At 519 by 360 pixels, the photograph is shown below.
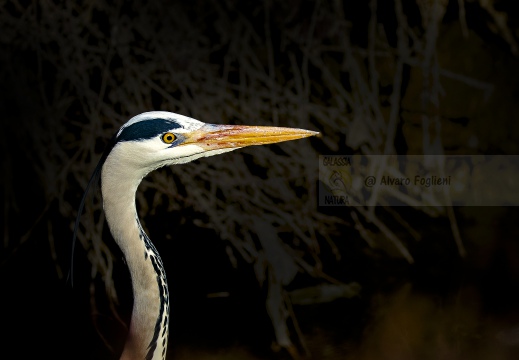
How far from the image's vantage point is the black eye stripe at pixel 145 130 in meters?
0.99

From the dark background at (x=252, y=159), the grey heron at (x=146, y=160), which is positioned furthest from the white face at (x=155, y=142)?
the dark background at (x=252, y=159)

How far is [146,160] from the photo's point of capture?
101cm

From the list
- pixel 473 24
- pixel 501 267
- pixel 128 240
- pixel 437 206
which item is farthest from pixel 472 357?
pixel 128 240

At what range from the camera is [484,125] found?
162 cm

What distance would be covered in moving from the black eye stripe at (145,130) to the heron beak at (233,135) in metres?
0.04

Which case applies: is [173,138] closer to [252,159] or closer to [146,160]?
[146,160]

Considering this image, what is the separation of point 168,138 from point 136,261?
21cm

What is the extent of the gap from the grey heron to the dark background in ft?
1.66

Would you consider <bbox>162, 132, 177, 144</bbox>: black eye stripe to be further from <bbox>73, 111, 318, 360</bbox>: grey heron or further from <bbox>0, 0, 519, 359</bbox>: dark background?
<bbox>0, 0, 519, 359</bbox>: dark background

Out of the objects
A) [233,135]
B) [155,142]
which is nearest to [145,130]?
[155,142]

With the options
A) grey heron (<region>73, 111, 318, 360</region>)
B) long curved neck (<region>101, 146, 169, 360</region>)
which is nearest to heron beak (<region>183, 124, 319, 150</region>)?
grey heron (<region>73, 111, 318, 360</region>)

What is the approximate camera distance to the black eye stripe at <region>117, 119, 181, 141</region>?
0.99m

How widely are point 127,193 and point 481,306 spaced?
1.16 m

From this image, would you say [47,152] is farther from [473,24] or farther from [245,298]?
[473,24]
